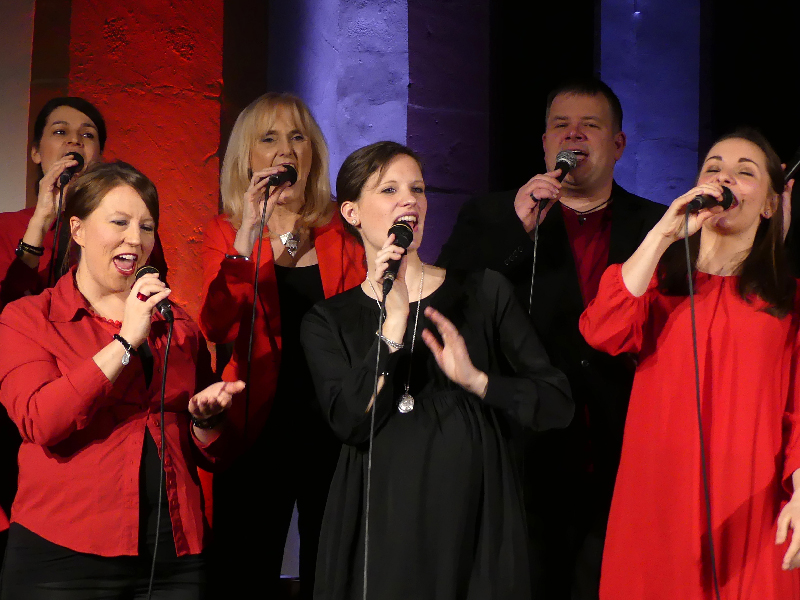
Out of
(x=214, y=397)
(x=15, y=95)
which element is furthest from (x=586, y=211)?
(x=15, y=95)

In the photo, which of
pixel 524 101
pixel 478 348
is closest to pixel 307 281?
pixel 478 348

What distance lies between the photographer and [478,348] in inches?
88.0

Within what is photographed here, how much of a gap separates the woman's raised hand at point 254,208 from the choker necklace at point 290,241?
14 centimetres

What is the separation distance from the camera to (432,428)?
2133mm

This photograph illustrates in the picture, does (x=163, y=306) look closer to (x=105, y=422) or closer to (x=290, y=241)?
(x=105, y=422)

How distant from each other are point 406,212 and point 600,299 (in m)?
0.53

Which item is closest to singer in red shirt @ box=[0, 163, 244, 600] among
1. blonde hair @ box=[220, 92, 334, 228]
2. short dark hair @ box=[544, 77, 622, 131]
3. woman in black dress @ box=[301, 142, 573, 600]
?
woman in black dress @ box=[301, 142, 573, 600]

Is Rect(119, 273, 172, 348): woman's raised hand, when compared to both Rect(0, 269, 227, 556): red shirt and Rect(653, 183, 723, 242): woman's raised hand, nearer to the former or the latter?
Rect(0, 269, 227, 556): red shirt

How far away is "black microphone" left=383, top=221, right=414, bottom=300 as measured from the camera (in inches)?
80.6

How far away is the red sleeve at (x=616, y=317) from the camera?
7.60 feet

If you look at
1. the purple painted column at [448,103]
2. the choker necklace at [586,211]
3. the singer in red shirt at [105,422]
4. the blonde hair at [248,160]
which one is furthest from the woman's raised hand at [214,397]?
the purple painted column at [448,103]

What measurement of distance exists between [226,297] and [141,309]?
0.63m

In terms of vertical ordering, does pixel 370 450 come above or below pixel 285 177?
below

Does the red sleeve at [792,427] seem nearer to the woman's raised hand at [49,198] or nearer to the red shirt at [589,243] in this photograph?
the red shirt at [589,243]
